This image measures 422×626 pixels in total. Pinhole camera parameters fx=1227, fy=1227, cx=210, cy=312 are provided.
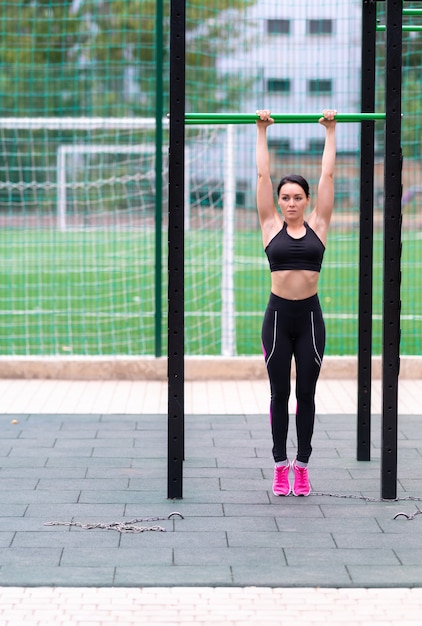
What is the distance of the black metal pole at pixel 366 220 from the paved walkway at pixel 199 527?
31cm

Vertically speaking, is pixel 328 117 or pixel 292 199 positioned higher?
pixel 328 117

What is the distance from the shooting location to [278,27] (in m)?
13.0

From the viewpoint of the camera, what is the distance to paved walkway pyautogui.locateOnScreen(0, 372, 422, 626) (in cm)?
493

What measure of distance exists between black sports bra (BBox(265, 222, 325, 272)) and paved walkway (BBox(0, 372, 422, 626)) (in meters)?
1.27

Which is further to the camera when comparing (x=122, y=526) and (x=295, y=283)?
(x=295, y=283)

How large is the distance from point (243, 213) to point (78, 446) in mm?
8691

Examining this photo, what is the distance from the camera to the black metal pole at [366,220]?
7340 mm

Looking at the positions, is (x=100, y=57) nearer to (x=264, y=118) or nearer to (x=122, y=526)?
(x=264, y=118)

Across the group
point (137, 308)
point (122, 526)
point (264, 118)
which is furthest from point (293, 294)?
point (137, 308)

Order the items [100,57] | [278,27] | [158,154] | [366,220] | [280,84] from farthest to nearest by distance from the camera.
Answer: [100,57], [280,84], [278,27], [158,154], [366,220]

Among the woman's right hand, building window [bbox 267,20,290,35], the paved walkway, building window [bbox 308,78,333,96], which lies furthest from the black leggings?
building window [bbox 308,78,333,96]

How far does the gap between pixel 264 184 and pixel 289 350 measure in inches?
35.9

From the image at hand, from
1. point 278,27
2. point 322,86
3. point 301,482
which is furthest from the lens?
point 322,86
